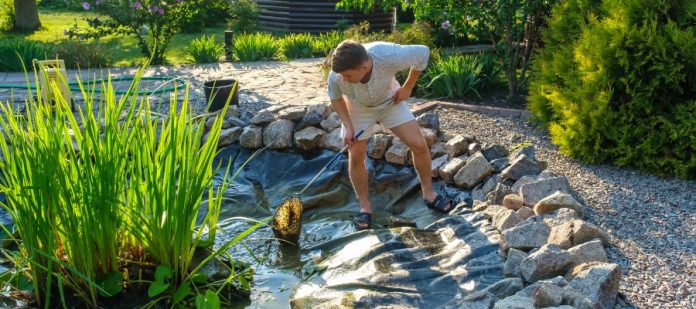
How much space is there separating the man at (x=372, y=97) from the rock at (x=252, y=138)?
5.00ft

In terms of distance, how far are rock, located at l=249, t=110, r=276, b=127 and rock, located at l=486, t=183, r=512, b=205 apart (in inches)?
86.9

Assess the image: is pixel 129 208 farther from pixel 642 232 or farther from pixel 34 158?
pixel 642 232

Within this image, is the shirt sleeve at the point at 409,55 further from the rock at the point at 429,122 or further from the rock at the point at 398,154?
the rock at the point at 429,122

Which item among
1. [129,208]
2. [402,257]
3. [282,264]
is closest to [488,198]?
[402,257]

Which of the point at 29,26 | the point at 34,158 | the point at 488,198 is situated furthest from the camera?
the point at 29,26

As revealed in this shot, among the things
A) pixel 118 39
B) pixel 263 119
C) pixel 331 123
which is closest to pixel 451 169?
pixel 331 123

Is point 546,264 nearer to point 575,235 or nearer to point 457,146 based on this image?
point 575,235

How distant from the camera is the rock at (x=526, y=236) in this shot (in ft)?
12.1

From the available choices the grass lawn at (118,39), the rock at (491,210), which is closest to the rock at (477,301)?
the rock at (491,210)

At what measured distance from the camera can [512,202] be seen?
4297 mm

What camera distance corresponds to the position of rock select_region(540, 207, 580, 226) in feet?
12.5

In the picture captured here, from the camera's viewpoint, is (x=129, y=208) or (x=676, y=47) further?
(x=676, y=47)

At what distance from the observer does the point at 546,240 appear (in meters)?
3.71

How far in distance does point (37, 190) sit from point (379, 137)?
2.80 meters
